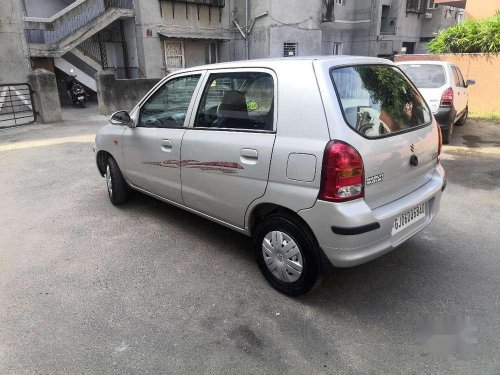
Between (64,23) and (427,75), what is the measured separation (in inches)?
516

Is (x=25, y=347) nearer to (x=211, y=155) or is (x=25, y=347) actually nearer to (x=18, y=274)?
(x=18, y=274)

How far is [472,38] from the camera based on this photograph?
11.9m

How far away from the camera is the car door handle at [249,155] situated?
302cm

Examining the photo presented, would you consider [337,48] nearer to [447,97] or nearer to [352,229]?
[447,97]

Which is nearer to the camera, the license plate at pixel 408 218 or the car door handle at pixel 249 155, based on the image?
the license plate at pixel 408 218

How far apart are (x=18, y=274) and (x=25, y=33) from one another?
13195 millimetres

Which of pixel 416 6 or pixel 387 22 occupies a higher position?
pixel 416 6

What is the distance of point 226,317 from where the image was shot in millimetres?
2893

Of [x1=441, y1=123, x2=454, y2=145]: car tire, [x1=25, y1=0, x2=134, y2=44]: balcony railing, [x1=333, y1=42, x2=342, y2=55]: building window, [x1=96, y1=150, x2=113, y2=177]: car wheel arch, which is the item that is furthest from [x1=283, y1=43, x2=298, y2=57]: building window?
[x1=96, y1=150, x2=113, y2=177]: car wheel arch

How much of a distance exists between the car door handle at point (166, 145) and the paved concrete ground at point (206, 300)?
963 mm

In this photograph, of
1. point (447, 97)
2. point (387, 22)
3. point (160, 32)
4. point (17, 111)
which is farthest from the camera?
point (387, 22)

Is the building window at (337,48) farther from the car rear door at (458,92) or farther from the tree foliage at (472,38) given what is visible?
the car rear door at (458,92)

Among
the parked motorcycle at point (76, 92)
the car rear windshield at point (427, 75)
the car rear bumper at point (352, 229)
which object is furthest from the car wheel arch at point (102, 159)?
the parked motorcycle at point (76, 92)

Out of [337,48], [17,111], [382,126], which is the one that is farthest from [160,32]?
[382,126]
